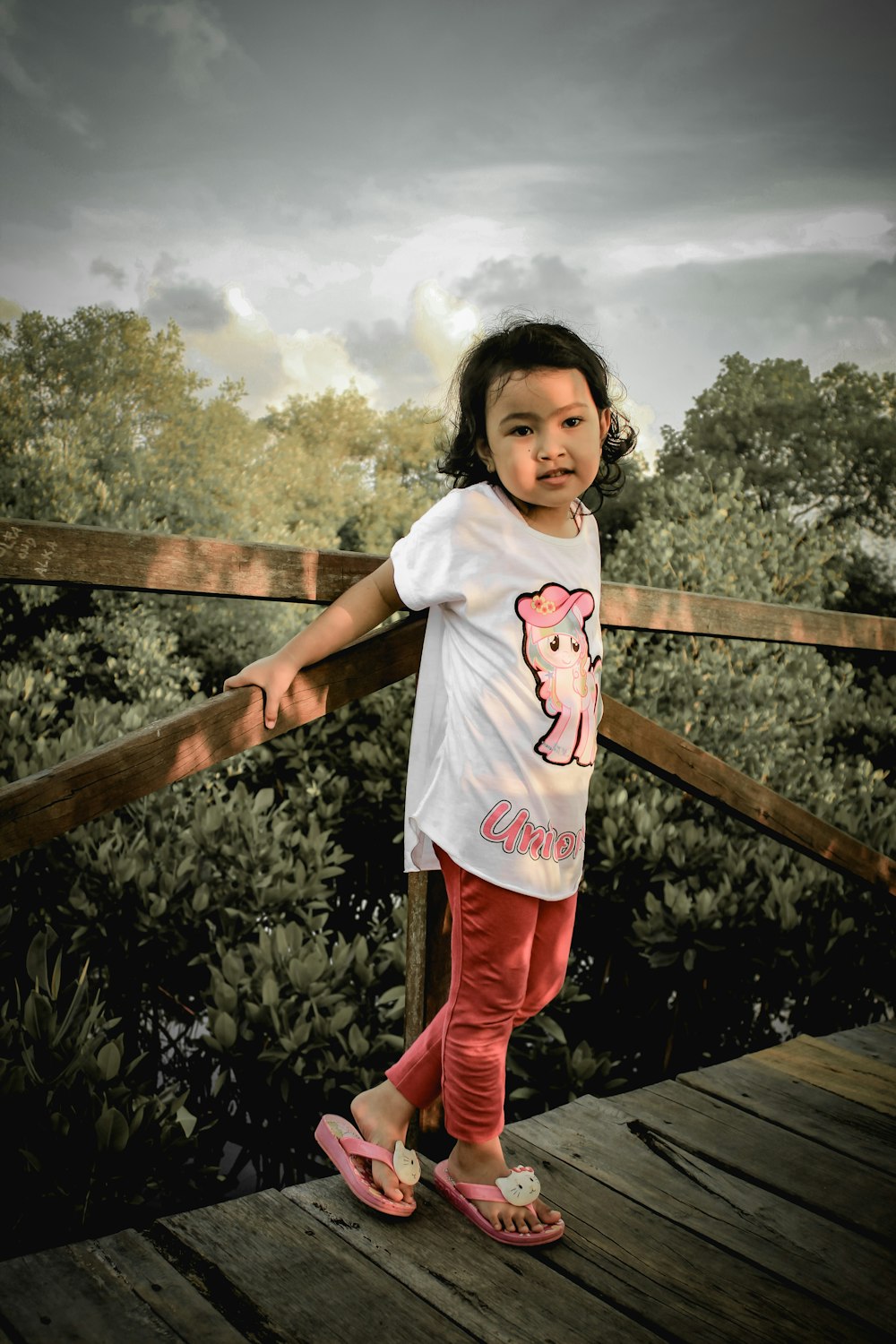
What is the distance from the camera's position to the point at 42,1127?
1.50 meters

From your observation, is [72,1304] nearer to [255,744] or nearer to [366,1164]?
[366,1164]

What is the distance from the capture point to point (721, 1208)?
154 centimetres

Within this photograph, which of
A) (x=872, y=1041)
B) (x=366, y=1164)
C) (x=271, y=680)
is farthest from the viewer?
(x=872, y=1041)

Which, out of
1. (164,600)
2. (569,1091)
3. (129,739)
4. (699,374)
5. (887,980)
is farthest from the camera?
(699,374)

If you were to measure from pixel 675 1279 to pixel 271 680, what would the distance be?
1024 millimetres

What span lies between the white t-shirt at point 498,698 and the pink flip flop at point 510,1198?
44 centimetres

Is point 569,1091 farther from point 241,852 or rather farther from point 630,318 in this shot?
point 630,318

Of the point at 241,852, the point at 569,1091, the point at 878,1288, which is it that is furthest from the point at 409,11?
the point at 878,1288

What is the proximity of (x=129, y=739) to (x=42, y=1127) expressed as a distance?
2.32 ft

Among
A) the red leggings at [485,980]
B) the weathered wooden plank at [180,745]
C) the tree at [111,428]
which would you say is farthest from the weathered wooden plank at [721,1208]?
the tree at [111,428]

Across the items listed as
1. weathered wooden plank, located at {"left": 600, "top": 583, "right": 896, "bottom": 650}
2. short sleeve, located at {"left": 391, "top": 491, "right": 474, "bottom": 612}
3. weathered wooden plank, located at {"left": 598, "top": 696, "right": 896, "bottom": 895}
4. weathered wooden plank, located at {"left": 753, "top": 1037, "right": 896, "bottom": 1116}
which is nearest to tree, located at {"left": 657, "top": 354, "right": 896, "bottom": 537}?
weathered wooden plank, located at {"left": 600, "top": 583, "right": 896, "bottom": 650}

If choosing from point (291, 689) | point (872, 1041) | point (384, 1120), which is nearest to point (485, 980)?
point (384, 1120)

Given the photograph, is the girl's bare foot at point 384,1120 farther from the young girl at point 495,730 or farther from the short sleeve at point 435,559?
the short sleeve at point 435,559

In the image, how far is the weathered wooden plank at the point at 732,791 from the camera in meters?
1.82
